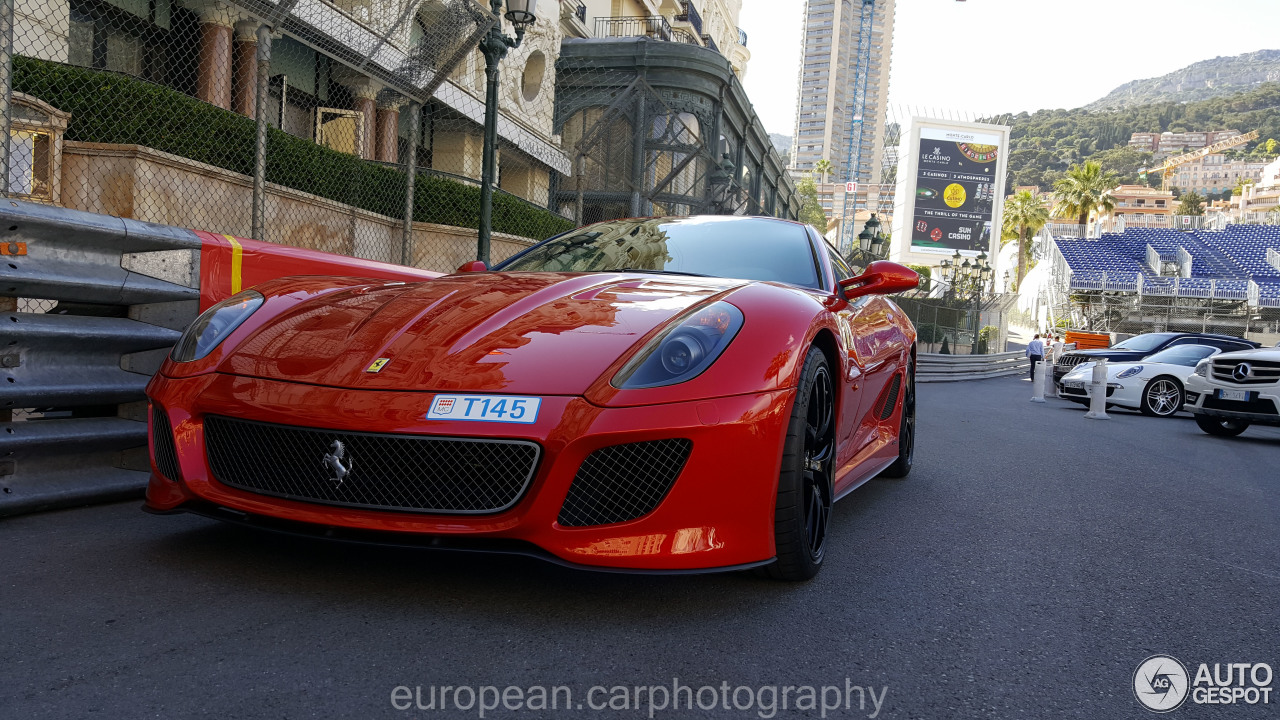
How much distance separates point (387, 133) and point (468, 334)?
56.2 ft

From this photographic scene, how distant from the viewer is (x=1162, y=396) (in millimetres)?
13781

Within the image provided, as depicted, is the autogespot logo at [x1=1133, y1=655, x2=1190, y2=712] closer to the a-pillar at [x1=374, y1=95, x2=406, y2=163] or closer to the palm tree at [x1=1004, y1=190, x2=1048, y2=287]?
the a-pillar at [x1=374, y1=95, x2=406, y2=163]

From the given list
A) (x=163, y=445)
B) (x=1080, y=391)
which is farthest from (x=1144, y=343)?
(x=163, y=445)

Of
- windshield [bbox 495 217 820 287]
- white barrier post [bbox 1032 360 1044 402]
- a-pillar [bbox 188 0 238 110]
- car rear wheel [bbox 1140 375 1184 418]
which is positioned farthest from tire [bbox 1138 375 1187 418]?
a-pillar [bbox 188 0 238 110]

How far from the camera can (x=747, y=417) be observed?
249 centimetres

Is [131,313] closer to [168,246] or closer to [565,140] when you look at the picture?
[168,246]

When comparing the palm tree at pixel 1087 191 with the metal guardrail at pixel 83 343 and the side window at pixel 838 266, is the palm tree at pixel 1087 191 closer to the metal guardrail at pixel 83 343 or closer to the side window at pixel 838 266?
the side window at pixel 838 266

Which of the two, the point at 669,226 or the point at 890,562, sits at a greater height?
the point at 669,226

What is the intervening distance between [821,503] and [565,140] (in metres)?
25.5

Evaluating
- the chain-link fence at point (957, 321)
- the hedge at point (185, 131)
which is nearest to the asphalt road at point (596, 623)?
the hedge at point (185, 131)

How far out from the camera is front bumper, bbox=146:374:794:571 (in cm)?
232

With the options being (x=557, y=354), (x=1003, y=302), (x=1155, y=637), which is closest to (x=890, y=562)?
(x=1155, y=637)

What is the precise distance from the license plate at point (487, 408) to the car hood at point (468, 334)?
4 cm

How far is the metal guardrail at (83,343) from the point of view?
3.20m
